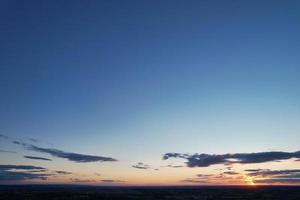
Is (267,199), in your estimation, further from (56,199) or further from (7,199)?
(7,199)

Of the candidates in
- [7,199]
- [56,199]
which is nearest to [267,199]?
[56,199]

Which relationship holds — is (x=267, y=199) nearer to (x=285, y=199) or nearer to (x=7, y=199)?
(x=285, y=199)

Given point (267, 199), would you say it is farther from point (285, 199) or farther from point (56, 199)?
point (56, 199)

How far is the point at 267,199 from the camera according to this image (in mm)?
86062

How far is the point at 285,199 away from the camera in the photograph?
3305 inches

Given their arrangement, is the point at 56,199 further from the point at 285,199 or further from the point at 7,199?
the point at 285,199

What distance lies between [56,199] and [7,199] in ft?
35.7

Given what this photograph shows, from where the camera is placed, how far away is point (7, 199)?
77.1 m

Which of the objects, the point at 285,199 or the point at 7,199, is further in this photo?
the point at 285,199

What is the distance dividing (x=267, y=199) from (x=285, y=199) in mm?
4319

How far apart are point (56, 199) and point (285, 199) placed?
5588 cm

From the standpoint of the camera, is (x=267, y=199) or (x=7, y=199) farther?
(x=267, y=199)

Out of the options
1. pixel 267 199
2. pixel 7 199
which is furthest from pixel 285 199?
pixel 7 199
